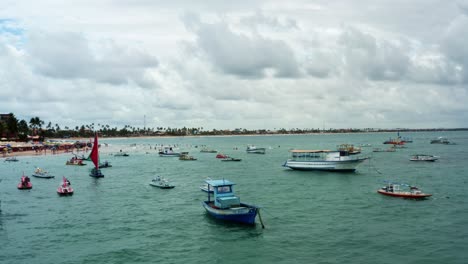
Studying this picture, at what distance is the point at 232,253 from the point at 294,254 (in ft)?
18.2

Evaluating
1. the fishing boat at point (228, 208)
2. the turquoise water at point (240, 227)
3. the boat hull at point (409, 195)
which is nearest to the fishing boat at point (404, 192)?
the boat hull at point (409, 195)

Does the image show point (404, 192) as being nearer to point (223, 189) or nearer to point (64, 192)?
point (223, 189)

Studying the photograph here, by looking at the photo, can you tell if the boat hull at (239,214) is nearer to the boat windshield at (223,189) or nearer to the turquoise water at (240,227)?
the turquoise water at (240,227)

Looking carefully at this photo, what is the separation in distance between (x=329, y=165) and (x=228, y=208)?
55.5m

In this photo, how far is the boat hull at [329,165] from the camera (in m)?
92.8

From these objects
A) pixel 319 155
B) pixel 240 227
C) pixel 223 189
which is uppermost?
pixel 319 155

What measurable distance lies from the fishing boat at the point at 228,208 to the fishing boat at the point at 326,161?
52.6 m

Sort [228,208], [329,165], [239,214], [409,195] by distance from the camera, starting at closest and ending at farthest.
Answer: [239,214] → [228,208] → [409,195] → [329,165]

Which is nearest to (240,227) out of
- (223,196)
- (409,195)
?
(223,196)

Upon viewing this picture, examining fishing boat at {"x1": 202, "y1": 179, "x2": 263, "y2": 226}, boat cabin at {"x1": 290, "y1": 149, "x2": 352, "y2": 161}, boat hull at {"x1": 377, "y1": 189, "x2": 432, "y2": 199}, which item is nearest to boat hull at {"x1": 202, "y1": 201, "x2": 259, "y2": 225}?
fishing boat at {"x1": 202, "y1": 179, "x2": 263, "y2": 226}

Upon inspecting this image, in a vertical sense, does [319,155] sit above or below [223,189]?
above

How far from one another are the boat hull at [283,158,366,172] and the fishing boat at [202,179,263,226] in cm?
5253

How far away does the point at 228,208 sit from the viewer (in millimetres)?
44188

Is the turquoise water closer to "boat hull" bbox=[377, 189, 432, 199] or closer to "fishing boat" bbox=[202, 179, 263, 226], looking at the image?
"fishing boat" bbox=[202, 179, 263, 226]
